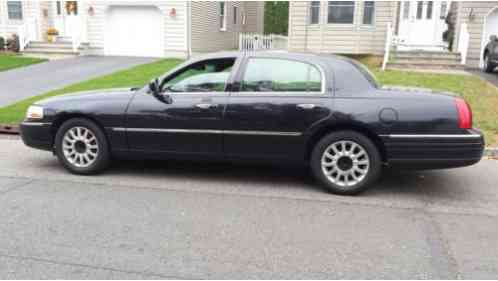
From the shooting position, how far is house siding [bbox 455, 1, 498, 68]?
16.2 metres

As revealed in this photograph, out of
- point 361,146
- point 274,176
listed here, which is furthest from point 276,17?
point 361,146

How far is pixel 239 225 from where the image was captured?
4332 millimetres

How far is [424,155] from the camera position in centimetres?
505

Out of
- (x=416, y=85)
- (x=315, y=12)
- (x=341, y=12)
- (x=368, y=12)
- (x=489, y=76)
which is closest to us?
(x=416, y=85)

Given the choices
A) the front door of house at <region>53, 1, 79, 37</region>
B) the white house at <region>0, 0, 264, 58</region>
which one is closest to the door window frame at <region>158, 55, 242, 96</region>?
the white house at <region>0, 0, 264, 58</region>

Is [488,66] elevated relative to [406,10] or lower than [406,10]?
lower

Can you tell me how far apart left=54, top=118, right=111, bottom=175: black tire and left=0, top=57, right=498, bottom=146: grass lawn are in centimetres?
353

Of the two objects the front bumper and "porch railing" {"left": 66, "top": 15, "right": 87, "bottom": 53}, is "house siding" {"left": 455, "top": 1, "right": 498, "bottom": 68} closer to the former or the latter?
"porch railing" {"left": 66, "top": 15, "right": 87, "bottom": 53}

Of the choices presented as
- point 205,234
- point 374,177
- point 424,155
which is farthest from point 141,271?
point 424,155

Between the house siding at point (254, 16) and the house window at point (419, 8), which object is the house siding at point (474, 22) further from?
the house siding at point (254, 16)

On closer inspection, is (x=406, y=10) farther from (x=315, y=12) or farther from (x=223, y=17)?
(x=223, y=17)

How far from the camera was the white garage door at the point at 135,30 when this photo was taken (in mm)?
19453

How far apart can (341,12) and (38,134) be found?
13.7 metres

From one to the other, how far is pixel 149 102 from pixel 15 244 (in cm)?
230
